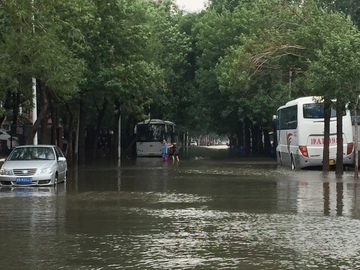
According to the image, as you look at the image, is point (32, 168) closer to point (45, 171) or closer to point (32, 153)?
point (45, 171)

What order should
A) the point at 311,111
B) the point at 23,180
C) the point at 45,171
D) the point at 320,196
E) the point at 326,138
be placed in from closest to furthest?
1. the point at 320,196
2. the point at 23,180
3. the point at 45,171
4. the point at 326,138
5. the point at 311,111

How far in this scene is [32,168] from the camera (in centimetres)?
2253

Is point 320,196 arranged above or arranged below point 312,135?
below

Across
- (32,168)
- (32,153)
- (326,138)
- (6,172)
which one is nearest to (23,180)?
(32,168)

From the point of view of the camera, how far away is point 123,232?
1234 cm

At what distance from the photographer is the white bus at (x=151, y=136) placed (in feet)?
205

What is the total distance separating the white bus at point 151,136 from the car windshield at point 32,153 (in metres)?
37.9

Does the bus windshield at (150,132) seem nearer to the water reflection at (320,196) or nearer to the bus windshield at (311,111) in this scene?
the bus windshield at (311,111)

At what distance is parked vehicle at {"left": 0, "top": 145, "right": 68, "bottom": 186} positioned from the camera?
884 inches

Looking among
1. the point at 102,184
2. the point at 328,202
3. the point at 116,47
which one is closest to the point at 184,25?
the point at 116,47

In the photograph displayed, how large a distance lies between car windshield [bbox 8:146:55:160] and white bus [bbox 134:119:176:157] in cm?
3786

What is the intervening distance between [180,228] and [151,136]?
4990cm

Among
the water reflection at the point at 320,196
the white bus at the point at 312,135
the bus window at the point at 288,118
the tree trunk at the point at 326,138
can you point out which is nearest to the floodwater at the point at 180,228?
the water reflection at the point at 320,196

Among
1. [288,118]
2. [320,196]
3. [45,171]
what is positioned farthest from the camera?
[288,118]
